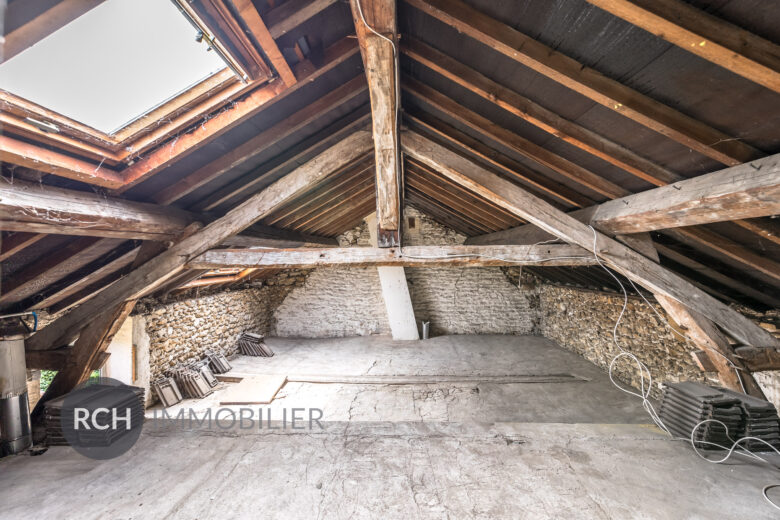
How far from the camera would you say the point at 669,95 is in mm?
1385

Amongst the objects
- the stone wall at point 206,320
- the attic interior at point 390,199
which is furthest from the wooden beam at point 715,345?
the stone wall at point 206,320

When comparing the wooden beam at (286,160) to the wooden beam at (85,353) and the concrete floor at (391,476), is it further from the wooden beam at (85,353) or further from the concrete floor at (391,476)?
the concrete floor at (391,476)

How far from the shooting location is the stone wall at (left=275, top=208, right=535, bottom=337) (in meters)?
7.44

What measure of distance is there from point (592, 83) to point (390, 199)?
4.95 feet

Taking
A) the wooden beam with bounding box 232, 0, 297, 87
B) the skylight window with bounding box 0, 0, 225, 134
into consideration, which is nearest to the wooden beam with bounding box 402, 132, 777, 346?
the wooden beam with bounding box 232, 0, 297, 87

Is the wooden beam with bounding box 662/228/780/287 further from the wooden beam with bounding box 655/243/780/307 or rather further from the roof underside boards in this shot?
the wooden beam with bounding box 655/243/780/307

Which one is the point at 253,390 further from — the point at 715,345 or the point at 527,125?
the point at 715,345

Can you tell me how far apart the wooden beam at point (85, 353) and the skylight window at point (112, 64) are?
5.91 ft

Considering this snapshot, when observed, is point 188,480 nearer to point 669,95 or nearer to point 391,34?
point 391,34

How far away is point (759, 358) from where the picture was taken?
7.22ft

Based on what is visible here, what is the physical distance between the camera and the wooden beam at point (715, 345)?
2264mm

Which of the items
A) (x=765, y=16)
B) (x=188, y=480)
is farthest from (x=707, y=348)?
(x=188, y=480)

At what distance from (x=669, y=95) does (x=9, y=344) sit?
433 centimetres

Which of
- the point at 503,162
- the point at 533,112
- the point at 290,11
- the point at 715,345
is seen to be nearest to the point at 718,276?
the point at 715,345
